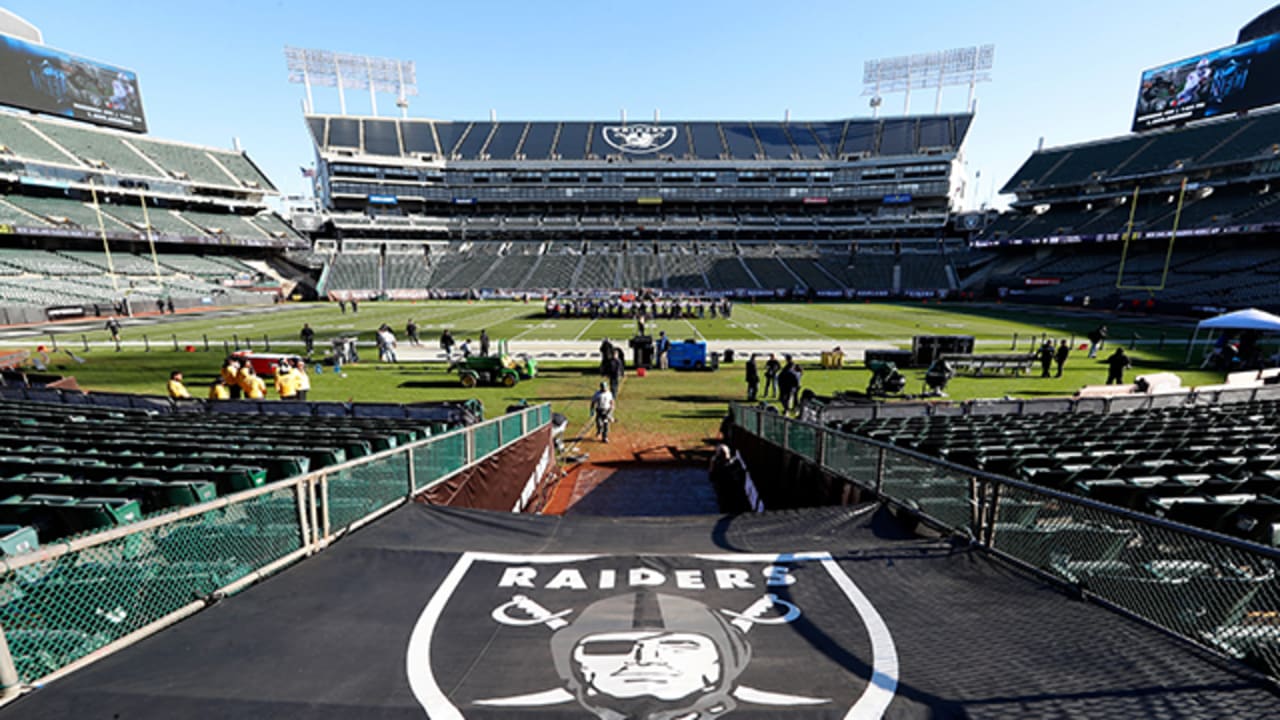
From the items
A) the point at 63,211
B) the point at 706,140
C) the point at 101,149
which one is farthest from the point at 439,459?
the point at 706,140

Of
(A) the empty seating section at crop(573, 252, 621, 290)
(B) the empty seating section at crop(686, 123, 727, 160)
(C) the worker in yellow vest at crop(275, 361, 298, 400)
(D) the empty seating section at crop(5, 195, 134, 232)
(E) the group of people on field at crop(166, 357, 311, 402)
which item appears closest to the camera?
(E) the group of people on field at crop(166, 357, 311, 402)

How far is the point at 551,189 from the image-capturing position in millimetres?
96625

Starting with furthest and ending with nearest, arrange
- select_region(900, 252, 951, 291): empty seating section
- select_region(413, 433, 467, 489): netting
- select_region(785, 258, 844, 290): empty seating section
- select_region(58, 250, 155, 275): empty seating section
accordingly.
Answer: select_region(900, 252, 951, 291): empty seating section, select_region(785, 258, 844, 290): empty seating section, select_region(58, 250, 155, 275): empty seating section, select_region(413, 433, 467, 489): netting

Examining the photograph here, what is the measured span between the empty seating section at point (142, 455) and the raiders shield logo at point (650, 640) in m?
2.87

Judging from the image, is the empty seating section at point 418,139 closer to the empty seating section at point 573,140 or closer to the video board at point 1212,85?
the empty seating section at point 573,140

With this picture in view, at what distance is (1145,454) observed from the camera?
6.78 meters

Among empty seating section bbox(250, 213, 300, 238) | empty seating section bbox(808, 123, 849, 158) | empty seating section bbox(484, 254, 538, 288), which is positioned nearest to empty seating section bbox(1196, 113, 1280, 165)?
empty seating section bbox(808, 123, 849, 158)

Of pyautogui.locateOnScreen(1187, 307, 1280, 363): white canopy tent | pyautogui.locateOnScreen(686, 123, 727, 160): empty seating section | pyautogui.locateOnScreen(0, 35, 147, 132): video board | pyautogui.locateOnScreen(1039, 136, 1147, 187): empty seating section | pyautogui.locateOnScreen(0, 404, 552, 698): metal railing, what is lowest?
pyautogui.locateOnScreen(0, 404, 552, 698): metal railing

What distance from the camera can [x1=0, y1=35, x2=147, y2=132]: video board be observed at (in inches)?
2413

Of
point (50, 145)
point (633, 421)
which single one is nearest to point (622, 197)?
point (50, 145)

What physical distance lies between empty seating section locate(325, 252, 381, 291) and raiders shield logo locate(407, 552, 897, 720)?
272 ft

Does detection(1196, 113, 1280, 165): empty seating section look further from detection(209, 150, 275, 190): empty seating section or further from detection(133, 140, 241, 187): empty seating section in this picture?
detection(133, 140, 241, 187): empty seating section

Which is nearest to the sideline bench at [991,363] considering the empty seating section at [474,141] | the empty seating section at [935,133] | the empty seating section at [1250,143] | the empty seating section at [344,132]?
the empty seating section at [1250,143]

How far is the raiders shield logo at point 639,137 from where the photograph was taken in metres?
102
